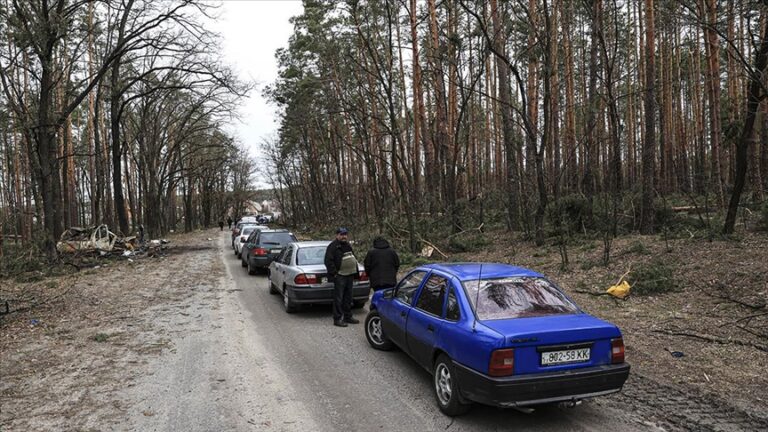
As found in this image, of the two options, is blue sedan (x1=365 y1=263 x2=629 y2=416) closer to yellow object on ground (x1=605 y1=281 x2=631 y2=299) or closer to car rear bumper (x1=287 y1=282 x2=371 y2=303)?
car rear bumper (x1=287 y1=282 x2=371 y2=303)

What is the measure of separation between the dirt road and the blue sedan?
0.46 meters

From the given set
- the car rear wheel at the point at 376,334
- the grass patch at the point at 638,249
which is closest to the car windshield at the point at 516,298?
the car rear wheel at the point at 376,334

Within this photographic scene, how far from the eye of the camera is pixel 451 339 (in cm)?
480

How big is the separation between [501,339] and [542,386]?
0.54m

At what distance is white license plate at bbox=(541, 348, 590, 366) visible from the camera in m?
4.34

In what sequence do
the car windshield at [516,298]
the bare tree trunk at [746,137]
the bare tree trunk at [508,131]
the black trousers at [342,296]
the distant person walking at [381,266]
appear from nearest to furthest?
the car windshield at [516,298], the distant person walking at [381,266], the black trousers at [342,296], the bare tree trunk at [746,137], the bare tree trunk at [508,131]

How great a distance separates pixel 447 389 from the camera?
193 inches

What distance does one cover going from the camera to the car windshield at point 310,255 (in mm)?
10477

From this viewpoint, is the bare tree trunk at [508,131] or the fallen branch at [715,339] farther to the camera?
the bare tree trunk at [508,131]

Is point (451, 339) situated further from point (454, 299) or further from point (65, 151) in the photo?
point (65, 151)

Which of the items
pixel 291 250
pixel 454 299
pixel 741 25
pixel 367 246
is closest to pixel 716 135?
pixel 741 25

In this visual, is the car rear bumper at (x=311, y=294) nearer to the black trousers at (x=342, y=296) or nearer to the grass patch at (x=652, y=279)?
the black trousers at (x=342, y=296)

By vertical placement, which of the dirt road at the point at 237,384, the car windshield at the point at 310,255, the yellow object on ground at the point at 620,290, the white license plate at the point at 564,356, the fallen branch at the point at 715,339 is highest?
the car windshield at the point at 310,255

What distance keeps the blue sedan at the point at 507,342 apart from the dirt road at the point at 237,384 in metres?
0.46
